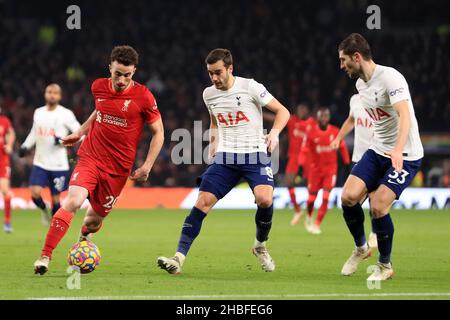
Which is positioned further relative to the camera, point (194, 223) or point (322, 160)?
point (322, 160)

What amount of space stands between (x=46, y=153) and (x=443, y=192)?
1183 centimetres

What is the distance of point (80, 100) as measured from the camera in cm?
2945

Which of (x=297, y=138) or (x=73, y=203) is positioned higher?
(x=73, y=203)

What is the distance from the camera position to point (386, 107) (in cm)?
988

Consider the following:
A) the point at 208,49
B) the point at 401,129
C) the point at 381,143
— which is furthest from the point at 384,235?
the point at 208,49

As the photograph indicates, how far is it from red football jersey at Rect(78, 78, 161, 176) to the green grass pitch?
1.24m

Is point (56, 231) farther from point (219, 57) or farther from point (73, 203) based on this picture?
point (219, 57)

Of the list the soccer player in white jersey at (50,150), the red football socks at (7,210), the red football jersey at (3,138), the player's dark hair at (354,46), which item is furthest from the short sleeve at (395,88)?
the red football jersey at (3,138)

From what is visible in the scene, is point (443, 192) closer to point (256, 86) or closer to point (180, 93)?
point (180, 93)

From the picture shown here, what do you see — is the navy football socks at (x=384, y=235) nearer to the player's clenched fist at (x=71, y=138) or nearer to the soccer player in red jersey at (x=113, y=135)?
the soccer player in red jersey at (x=113, y=135)

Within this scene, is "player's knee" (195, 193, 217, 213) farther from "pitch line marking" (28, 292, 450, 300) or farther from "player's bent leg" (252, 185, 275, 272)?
"pitch line marking" (28, 292, 450, 300)

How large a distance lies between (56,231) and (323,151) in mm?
9344

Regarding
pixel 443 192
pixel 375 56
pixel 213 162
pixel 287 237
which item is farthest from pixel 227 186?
pixel 375 56

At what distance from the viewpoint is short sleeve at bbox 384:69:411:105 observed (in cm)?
955
